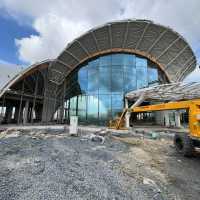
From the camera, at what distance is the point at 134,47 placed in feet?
74.5

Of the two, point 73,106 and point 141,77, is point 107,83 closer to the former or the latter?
point 141,77

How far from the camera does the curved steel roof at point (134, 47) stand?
66.1 feet

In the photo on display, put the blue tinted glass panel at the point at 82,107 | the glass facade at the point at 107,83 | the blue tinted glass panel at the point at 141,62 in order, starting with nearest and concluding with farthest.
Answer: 1. the glass facade at the point at 107,83
2. the blue tinted glass panel at the point at 82,107
3. the blue tinted glass panel at the point at 141,62

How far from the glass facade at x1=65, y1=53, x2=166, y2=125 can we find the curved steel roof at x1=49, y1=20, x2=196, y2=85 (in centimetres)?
124

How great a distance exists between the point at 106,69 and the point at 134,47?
17.6 ft

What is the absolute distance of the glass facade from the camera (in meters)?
22.2

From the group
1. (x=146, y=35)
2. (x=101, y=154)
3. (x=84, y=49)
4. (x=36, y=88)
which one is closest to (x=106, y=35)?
(x=84, y=49)

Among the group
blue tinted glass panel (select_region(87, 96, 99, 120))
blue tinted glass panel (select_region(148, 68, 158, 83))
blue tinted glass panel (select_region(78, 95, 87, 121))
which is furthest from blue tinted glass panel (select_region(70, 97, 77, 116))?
blue tinted glass panel (select_region(148, 68, 158, 83))

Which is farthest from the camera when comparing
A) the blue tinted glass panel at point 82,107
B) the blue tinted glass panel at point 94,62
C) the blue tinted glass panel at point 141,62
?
the blue tinted glass panel at point 94,62

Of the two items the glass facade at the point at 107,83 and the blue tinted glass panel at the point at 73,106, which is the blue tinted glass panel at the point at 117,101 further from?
the blue tinted glass panel at the point at 73,106

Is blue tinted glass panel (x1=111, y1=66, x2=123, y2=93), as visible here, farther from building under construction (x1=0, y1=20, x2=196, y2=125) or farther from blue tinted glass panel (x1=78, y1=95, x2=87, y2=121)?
blue tinted glass panel (x1=78, y1=95, x2=87, y2=121)

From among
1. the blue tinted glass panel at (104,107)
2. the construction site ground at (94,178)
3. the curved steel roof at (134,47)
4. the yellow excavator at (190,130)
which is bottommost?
the construction site ground at (94,178)

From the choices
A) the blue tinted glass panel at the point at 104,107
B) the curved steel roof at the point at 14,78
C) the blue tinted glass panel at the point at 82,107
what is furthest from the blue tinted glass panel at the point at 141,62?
the curved steel roof at the point at 14,78

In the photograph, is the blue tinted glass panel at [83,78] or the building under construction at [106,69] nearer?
the building under construction at [106,69]
